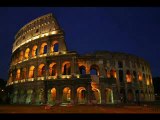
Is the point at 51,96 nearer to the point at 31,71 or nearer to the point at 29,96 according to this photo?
the point at 29,96

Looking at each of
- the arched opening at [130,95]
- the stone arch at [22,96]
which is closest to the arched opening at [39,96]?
the stone arch at [22,96]

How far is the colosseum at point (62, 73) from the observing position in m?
25.8

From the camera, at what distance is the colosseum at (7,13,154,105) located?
84.5 feet

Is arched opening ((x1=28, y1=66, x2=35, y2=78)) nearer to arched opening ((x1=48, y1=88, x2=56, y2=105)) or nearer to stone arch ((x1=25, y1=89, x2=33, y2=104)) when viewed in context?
stone arch ((x1=25, y1=89, x2=33, y2=104))

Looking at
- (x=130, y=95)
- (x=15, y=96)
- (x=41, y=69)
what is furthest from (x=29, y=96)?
(x=130, y=95)

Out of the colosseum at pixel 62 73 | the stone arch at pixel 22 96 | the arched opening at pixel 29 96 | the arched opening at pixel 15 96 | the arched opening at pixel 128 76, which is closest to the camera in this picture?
the colosseum at pixel 62 73

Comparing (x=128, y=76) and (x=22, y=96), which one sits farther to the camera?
(x=128, y=76)

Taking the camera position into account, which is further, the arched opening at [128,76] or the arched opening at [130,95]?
the arched opening at [128,76]

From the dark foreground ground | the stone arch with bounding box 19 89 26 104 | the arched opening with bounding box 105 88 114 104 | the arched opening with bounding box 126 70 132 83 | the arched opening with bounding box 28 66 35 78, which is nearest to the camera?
the dark foreground ground

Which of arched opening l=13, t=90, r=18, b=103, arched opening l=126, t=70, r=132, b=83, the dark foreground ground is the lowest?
the dark foreground ground

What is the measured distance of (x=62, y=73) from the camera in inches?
1072

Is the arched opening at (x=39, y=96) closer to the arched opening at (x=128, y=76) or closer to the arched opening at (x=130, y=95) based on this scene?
the arched opening at (x=130, y=95)

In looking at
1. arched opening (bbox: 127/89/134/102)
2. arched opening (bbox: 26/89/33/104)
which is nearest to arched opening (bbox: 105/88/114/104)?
arched opening (bbox: 127/89/134/102)
